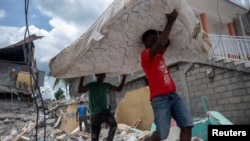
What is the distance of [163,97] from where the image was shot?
265cm

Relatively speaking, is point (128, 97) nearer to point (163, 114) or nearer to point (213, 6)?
point (213, 6)

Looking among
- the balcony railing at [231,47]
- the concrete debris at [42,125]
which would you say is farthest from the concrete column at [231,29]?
the concrete debris at [42,125]

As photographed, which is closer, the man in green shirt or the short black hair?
the short black hair

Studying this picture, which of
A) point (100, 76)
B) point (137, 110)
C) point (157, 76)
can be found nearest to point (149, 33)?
point (157, 76)


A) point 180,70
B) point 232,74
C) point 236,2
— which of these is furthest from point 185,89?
point 236,2

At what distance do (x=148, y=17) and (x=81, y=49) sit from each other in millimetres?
879

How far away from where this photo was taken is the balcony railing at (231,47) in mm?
8578

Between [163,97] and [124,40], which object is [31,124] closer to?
[124,40]

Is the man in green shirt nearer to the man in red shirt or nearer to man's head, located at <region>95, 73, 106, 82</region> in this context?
man's head, located at <region>95, 73, 106, 82</region>

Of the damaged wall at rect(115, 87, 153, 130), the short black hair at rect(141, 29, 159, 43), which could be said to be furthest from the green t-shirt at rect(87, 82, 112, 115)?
the damaged wall at rect(115, 87, 153, 130)

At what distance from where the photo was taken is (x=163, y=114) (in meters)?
2.60

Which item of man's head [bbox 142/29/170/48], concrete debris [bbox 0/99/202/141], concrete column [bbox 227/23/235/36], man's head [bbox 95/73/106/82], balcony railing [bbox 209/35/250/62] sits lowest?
concrete debris [bbox 0/99/202/141]

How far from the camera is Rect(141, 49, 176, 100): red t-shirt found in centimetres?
268

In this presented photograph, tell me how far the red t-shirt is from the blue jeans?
0.19 ft
